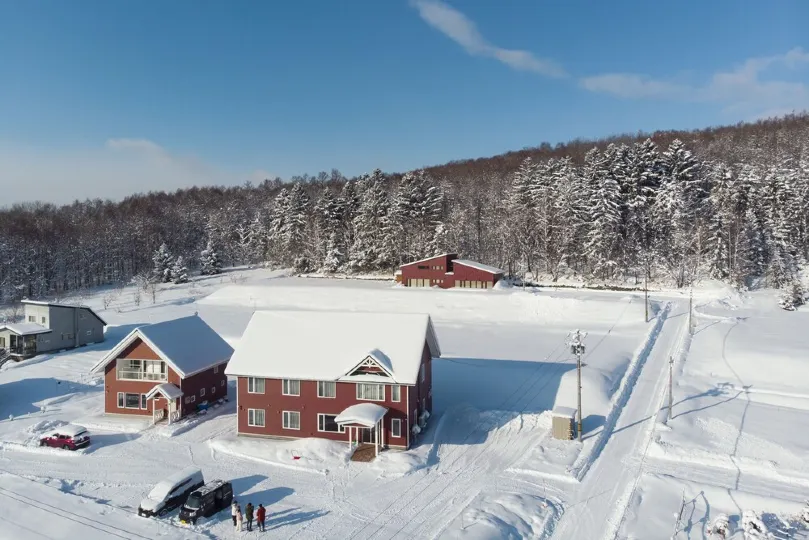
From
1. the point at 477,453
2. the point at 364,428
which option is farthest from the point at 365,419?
the point at 477,453

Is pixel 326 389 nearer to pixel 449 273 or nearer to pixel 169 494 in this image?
pixel 169 494

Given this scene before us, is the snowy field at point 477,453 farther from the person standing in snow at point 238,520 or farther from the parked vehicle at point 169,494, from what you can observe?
the parked vehicle at point 169,494

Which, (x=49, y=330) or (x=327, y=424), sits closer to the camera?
(x=327, y=424)

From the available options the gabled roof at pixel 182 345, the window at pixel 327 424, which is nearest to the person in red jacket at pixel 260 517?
the window at pixel 327 424

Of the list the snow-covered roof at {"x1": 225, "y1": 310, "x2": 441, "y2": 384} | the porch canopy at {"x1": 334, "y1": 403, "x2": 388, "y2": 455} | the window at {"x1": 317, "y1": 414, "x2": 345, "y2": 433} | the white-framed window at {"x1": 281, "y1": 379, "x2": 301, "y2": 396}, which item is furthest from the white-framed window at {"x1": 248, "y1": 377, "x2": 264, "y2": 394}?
the porch canopy at {"x1": 334, "y1": 403, "x2": 388, "y2": 455}

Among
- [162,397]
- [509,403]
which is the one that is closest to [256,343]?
[162,397]
